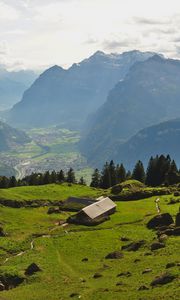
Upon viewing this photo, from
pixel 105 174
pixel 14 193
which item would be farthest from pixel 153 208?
pixel 105 174

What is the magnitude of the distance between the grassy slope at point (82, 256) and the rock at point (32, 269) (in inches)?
34.8

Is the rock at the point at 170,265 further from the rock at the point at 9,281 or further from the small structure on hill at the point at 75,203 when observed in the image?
the small structure on hill at the point at 75,203

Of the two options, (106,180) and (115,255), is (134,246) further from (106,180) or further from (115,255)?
(106,180)

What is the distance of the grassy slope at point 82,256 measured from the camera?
54.6 meters

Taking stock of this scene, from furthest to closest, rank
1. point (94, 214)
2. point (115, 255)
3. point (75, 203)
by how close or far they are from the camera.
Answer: point (75, 203) < point (94, 214) < point (115, 255)

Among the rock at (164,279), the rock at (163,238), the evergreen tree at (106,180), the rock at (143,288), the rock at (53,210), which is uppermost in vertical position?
the evergreen tree at (106,180)

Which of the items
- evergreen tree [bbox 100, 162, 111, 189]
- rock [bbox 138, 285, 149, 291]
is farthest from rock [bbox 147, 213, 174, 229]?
evergreen tree [bbox 100, 162, 111, 189]

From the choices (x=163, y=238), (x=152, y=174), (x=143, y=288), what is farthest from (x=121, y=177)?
(x=143, y=288)

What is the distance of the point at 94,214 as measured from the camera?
322ft

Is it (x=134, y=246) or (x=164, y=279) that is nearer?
(x=164, y=279)

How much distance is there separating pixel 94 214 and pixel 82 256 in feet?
85.4

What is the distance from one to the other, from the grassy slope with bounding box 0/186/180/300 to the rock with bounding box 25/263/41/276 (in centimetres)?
88

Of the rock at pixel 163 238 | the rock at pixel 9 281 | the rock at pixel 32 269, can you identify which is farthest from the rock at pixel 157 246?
the rock at pixel 9 281

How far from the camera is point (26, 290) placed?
59.1 metres
